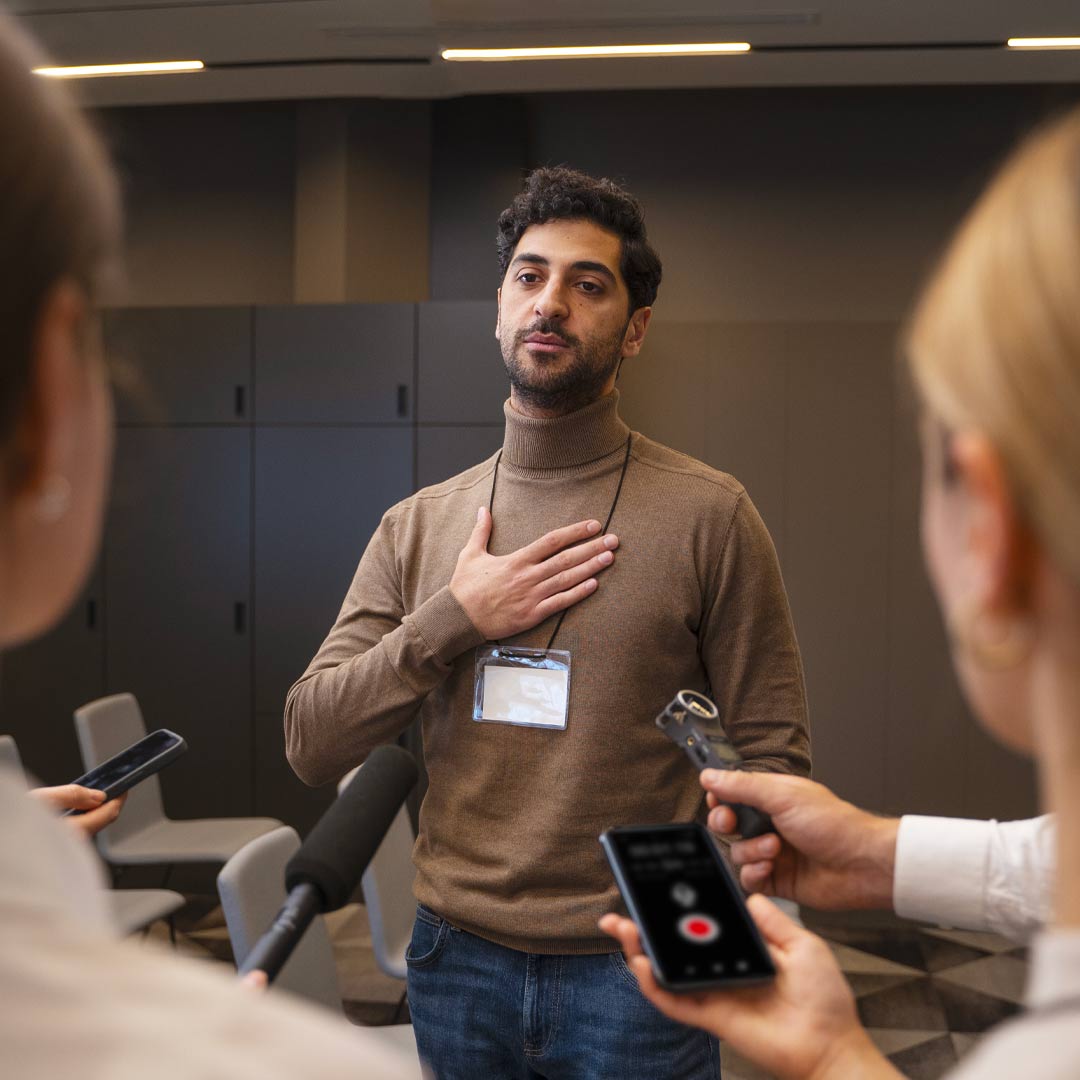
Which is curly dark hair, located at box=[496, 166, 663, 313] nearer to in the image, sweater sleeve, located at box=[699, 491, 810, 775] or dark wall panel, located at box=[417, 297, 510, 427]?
sweater sleeve, located at box=[699, 491, 810, 775]

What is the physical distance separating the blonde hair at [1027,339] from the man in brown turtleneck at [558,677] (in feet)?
3.49

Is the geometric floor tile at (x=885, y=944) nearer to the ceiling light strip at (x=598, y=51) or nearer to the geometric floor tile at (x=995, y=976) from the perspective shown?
the geometric floor tile at (x=995, y=976)

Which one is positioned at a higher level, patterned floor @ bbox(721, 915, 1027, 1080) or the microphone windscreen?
the microphone windscreen

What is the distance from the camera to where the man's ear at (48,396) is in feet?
1.80

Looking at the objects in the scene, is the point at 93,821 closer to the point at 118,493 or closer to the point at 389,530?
the point at 389,530

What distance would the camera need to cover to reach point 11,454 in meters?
0.55

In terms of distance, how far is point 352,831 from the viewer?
93 centimetres

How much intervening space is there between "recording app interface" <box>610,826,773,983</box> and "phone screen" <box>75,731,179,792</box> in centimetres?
75

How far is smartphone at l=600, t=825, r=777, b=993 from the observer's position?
914mm

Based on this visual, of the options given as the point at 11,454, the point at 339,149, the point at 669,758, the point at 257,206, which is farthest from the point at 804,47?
the point at 11,454

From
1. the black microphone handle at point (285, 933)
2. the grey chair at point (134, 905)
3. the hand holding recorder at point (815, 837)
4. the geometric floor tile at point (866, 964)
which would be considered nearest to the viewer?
the black microphone handle at point (285, 933)

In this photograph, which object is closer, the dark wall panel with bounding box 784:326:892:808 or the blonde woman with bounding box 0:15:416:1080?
the blonde woman with bounding box 0:15:416:1080

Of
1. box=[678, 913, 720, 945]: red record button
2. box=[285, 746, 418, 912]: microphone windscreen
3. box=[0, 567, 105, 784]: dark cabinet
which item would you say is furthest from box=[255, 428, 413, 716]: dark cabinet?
box=[678, 913, 720, 945]: red record button

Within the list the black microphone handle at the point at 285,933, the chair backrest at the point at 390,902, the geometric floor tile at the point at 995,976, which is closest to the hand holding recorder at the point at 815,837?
the black microphone handle at the point at 285,933
